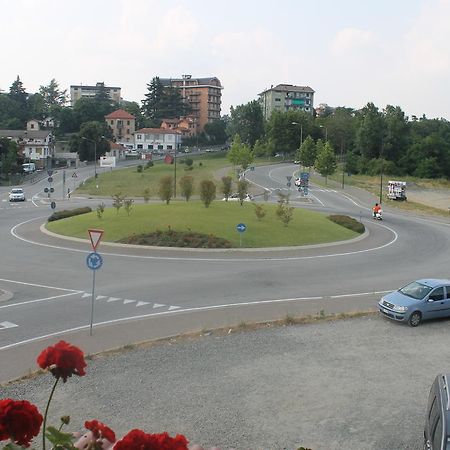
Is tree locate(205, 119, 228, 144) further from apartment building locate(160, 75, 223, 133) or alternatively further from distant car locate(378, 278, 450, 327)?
distant car locate(378, 278, 450, 327)

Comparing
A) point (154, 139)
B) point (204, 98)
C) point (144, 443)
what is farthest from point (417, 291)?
point (204, 98)

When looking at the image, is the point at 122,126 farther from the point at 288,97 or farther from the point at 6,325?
the point at 6,325

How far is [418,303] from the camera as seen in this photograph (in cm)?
1759

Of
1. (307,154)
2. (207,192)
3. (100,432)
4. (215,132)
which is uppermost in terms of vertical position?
(215,132)

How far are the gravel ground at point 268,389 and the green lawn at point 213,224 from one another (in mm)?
16320

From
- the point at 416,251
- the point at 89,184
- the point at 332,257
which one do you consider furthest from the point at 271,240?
the point at 89,184

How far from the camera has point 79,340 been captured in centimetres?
1561

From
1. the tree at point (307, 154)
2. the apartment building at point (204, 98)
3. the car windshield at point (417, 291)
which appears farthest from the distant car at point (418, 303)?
the apartment building at point (204, 98)

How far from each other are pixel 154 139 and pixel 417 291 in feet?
455

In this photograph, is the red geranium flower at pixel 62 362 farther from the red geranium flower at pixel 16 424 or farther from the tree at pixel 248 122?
the tree at pixel 248 122

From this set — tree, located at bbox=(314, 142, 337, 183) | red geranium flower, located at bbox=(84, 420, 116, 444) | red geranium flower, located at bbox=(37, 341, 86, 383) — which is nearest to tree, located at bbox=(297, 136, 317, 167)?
tree, located at bbox=(314, 142, 337, 183)

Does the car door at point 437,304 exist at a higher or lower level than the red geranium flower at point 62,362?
lower

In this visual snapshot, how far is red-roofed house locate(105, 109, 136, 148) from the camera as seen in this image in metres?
153

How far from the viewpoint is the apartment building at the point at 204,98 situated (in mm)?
184750
